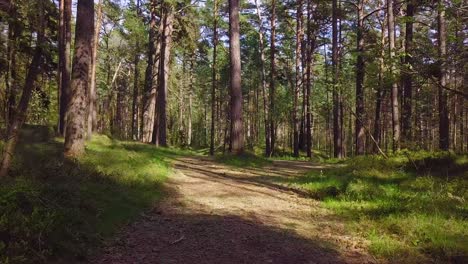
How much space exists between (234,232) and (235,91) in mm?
10127

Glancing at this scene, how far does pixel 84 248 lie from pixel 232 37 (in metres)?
12.6

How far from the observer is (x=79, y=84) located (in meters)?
9.62

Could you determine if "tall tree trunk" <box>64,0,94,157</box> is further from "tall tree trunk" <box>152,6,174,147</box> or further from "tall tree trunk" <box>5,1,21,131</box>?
"tall tree trunk" <box>152,6,174,147</box>

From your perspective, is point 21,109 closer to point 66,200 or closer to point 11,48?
point 66,200

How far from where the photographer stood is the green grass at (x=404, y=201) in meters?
6.02

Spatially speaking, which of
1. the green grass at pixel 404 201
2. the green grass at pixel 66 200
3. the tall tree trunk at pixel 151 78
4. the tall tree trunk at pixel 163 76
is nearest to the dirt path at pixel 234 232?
the green grass at pixel 66 200

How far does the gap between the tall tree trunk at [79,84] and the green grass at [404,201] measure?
18.8 feet

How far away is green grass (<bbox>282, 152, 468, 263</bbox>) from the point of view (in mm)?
6023

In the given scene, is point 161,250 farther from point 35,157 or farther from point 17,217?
point 35,157

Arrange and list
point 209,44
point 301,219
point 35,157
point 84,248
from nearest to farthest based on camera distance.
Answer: point 84,248 → point 301,219 → point 35,157 → point 209,44

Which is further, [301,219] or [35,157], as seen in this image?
[35,157]

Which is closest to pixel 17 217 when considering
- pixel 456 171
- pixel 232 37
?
pixel 456 171

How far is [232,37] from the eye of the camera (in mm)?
16062

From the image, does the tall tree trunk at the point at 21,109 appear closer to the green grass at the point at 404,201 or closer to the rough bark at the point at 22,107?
the rough bark at the point at 22,107
